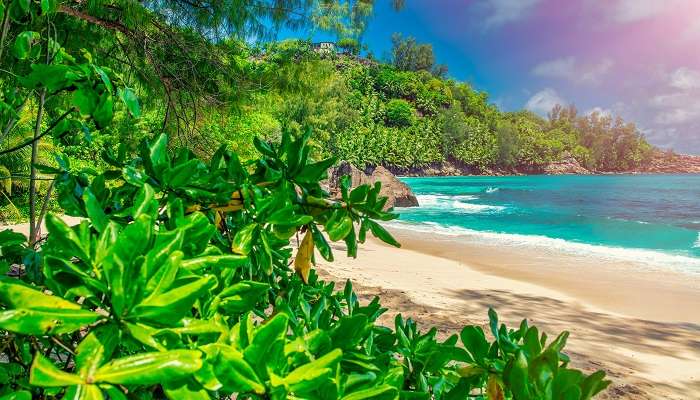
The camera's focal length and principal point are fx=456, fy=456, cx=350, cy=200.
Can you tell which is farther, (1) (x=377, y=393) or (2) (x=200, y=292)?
(1) (x=377, y=393)

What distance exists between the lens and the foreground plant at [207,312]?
36 cm

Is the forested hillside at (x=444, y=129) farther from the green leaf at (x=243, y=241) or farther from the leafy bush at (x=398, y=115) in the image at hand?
the green leaf at (x=243, y=241)

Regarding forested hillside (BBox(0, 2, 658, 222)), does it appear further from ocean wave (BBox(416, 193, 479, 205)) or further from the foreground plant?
ocean wave (BBox(416, 193, 479, 205))

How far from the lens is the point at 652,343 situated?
4.63 meters

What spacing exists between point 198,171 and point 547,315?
549 cm

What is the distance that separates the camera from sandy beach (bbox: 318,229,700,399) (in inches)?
150

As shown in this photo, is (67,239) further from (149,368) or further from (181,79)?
(181,79)

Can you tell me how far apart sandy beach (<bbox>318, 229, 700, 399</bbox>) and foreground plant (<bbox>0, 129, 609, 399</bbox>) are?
120 inches

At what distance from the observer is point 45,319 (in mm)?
348

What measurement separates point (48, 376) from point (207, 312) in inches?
9.2

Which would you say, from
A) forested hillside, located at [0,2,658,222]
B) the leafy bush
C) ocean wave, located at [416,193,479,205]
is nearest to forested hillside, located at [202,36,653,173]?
the leafy bush

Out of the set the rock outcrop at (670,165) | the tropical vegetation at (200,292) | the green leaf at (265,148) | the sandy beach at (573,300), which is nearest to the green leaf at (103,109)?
the tropical vegetation at (200,292)

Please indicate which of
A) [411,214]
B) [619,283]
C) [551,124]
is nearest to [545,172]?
[551,124]

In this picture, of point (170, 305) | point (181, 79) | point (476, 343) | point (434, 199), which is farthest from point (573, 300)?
point (434, 199)
